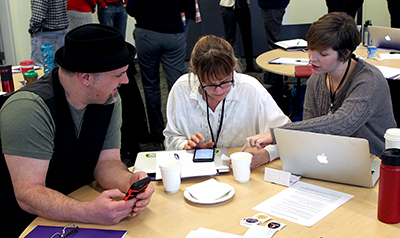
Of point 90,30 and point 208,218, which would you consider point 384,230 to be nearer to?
point 208,218

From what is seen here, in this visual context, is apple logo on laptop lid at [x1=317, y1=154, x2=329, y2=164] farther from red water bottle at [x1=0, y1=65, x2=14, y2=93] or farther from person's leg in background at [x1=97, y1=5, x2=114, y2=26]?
person's leg in background at [x1=97, y1=5, x2=114, y2=26]

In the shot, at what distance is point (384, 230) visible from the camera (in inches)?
51.7

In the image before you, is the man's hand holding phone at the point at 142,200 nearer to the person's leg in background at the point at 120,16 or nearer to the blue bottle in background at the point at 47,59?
the blue bottle in background at the point at 47,59

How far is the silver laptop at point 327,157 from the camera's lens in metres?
1.50

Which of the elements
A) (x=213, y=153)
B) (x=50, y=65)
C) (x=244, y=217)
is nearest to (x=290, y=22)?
(x=50, y=65)

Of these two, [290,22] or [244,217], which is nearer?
[244,217]

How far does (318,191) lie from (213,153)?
1.78ft

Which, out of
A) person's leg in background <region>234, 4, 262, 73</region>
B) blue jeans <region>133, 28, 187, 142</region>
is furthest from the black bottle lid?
person's leg in background <region>234, 4, 262, 73</region>

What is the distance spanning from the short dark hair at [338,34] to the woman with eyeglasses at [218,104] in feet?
1.35

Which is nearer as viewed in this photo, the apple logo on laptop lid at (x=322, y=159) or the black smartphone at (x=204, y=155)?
the apple logo on laptop lid at (x=322, y=159)

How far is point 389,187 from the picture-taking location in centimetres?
128

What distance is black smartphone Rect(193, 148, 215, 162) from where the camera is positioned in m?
1.88

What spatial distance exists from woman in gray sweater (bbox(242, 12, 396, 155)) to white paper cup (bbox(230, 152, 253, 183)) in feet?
0.71

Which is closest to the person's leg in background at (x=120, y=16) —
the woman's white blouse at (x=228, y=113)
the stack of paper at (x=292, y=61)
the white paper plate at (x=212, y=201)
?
the stack of paper at (x=292, y=61)
